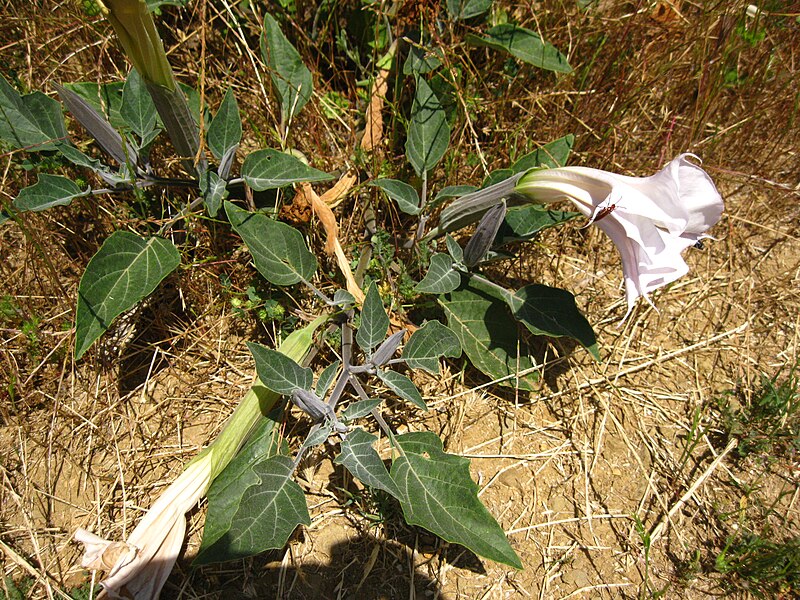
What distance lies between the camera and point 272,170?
1587 millimetres

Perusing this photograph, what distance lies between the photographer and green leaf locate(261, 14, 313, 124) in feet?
5.89

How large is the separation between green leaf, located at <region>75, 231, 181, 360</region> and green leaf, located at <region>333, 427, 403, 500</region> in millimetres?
610

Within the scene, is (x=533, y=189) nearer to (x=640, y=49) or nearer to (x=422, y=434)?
(x=422, y=434)

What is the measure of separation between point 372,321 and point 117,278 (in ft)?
2.08

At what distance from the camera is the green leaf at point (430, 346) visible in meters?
1.54

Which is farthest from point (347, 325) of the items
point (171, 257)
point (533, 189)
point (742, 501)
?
point (742, 501)

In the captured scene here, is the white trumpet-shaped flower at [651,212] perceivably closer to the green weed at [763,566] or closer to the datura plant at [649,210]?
the datura plant at [649,210]

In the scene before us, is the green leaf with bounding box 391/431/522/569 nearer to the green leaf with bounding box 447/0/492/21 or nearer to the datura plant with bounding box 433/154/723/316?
the datura plant with bounding box 433/154/723/316

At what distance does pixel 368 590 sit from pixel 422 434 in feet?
1.41

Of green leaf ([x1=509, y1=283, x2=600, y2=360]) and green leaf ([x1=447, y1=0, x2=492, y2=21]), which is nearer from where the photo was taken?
green leaf ([x1=509, y1=283, x2=600, y2=360])

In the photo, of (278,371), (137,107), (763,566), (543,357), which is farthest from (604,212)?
(137,107)

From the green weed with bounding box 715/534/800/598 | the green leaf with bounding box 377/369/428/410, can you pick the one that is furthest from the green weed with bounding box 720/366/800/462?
the green leaf with bounding box 377/369/428/410

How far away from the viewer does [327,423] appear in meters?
1.46

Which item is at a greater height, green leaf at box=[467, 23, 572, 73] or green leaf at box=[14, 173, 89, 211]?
green leaf at box=[14, 173, 89, 211]
